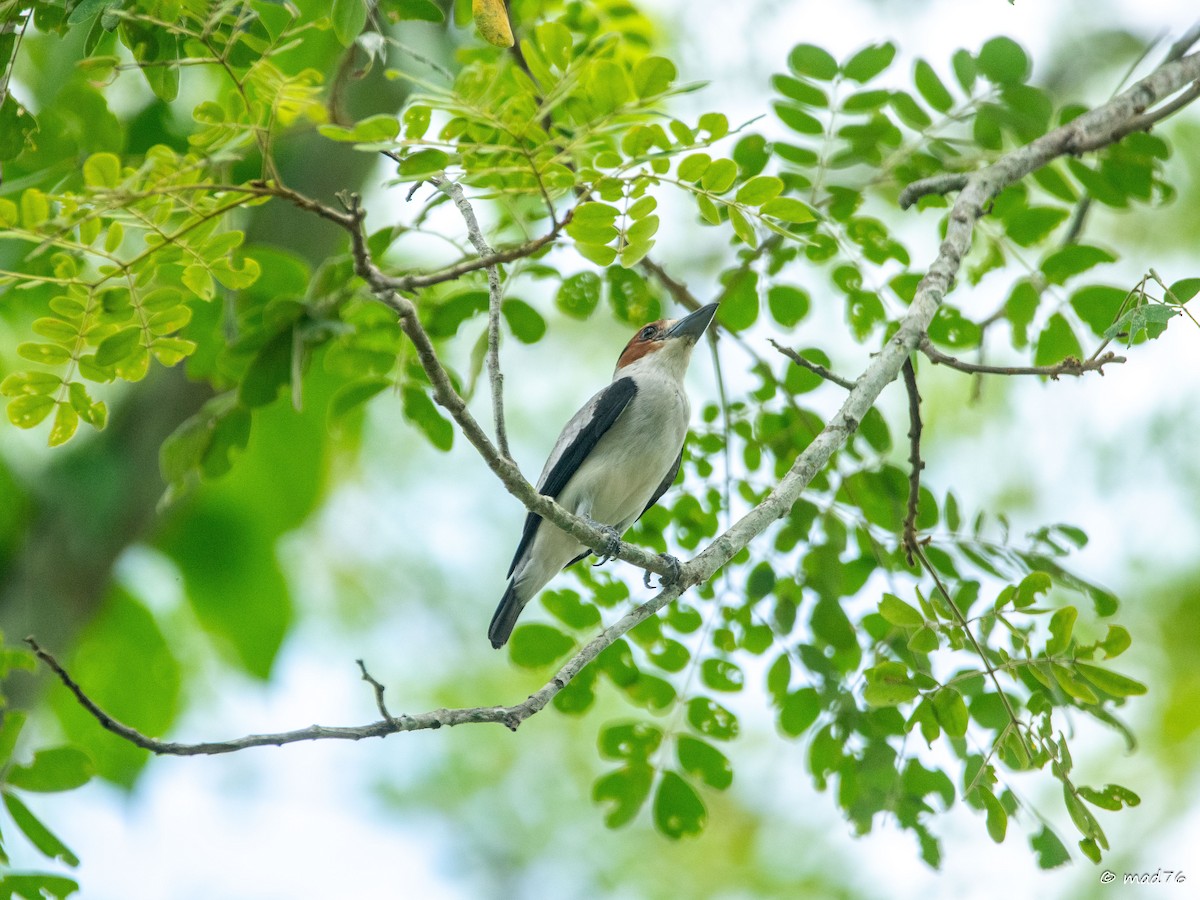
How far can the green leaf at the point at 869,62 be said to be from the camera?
4.34m

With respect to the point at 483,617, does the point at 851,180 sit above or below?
above

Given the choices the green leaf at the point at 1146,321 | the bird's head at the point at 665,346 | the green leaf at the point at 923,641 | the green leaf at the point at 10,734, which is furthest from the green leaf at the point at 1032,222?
the green leaf at the point at 10,734

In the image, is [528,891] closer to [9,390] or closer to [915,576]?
[915,576]

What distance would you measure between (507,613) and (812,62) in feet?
9.28

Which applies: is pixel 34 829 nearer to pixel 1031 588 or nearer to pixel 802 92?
pixel 1031 588

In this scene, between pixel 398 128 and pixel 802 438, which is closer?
pixel 398 128

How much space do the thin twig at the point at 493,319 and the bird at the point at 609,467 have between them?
2.01 metres

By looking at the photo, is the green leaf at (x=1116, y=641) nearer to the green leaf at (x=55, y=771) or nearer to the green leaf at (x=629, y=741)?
the green leaf at (x=629, y=741)

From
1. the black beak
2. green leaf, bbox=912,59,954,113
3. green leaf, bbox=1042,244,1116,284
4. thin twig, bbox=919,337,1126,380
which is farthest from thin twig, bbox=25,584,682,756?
green leaf, bbox=912,59,954,113

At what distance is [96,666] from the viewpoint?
5410mm

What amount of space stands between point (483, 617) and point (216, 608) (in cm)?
497

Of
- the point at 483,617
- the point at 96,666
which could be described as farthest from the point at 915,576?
the point at 483,617

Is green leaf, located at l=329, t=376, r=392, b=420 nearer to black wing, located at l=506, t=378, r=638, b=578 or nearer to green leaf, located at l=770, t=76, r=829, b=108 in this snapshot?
black wing, located at l=506, t=378, r=638, b=578

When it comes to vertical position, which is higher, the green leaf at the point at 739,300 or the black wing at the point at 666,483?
the green leaf at the point at 739,300
